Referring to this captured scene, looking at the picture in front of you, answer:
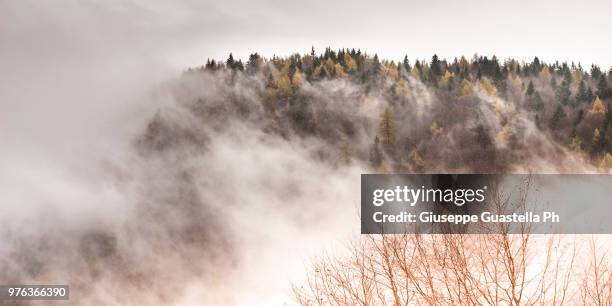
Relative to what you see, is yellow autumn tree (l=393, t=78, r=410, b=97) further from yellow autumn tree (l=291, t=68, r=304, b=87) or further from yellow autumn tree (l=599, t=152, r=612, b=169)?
yellow autumn tree (l=599, t=152, r=612, b=169)

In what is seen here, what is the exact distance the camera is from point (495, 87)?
37.4 meters

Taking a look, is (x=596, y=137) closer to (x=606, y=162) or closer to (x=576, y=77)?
(x=606, y=162)

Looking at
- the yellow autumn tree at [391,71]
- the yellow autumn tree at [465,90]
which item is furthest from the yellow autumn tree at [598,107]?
the yellow autumn tree at [391,71]

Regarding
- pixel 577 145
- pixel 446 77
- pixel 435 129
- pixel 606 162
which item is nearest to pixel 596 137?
pixel 577 145

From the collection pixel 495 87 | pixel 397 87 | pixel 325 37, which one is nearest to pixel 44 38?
pixel 325 37

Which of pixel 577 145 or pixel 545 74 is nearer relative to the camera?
pixel 577 145

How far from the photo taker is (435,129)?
37375 mm

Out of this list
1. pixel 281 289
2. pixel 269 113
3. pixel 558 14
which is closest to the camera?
pixel 558 14

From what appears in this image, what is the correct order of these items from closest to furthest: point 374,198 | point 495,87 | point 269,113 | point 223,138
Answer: point 374,198 < point 495,87 < point 269,113 < point 223,138

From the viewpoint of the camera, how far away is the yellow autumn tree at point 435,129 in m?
37.2

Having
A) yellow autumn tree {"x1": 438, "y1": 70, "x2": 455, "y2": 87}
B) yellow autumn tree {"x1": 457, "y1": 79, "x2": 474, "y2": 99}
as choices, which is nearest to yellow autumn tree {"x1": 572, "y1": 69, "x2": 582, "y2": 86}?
yellow autumn tree {"x1": 457, "y1": 79, "x2": 474, "y2": 99}

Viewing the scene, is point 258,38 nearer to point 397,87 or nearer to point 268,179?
point 397,87

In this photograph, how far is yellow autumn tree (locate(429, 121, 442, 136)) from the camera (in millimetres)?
37244

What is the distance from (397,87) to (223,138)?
13.9m
